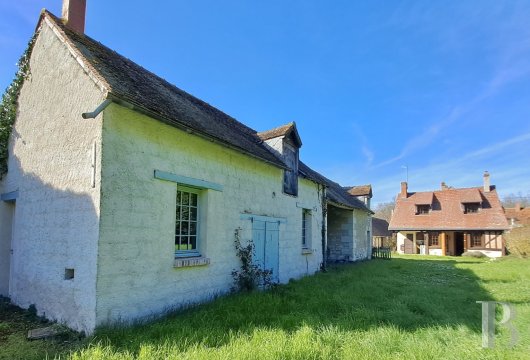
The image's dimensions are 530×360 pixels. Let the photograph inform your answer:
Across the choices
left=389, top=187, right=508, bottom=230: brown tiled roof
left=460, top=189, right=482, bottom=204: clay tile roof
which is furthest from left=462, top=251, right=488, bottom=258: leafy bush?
left=460, top=189, right=482, bottom=204: clay tile roof

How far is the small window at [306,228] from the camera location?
13.0 metres

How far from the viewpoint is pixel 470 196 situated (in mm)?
32094

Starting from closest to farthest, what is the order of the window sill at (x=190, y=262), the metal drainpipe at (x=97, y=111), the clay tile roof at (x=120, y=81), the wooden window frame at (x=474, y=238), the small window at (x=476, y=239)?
the metal drainpipe at (x=97, y=111), the clay tile roof at (x=120, y=81), the window sill at (x=190, y=262), the wooden window frame at (x=474, y=238), the small window at (x=476, y=239)

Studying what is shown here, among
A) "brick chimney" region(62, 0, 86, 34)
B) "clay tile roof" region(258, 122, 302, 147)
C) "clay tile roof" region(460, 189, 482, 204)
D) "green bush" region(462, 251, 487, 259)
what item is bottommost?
"green bush" region(462, 251, 487, 259)

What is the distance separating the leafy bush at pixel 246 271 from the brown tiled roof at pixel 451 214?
92.4 feet

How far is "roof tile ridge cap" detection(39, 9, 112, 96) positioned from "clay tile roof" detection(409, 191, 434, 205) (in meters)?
34.3

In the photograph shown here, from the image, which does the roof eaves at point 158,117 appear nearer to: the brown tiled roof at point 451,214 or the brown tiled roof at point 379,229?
the brown tiled roof at point 451,214

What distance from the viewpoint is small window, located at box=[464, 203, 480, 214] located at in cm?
3164

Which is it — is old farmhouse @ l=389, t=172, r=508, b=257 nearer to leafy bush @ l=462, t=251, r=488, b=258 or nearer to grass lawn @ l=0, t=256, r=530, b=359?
leafy bush @ l=462, t=251, r=488, b=258

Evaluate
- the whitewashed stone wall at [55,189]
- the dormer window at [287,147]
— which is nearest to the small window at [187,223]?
the whitewashed stone wall at [55,189]

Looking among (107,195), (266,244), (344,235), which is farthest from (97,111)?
(344,235)

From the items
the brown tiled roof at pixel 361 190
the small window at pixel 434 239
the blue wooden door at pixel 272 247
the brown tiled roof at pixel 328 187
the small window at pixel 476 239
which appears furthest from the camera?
the small window at pixel 434 239

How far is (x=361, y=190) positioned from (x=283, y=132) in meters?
15.4

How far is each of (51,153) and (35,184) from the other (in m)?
0.91
